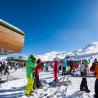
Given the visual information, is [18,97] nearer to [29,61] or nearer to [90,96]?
[29,61]

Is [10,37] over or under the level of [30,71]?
over

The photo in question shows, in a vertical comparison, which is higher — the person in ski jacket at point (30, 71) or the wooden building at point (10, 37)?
the wooden building at point (10, 37)

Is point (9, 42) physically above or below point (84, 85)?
above

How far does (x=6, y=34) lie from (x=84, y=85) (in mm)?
8356

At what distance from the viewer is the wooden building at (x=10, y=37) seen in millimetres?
5597

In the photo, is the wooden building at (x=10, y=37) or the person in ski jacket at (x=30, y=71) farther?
the person in ski jacket at (x=30, y=71)

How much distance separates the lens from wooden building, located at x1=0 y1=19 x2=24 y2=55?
18.4 ft

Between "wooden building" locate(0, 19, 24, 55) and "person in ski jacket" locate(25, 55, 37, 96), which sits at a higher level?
"wooden building" locate(0, 19, 24, 55)

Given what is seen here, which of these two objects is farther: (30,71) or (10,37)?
(30,71)

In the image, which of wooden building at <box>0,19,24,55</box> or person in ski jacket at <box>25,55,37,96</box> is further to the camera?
person in ski jacket at <box>25,55,37,96</box>

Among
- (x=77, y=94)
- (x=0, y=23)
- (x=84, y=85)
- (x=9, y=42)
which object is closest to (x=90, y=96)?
(x=77, y=94)

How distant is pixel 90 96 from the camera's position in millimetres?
11695

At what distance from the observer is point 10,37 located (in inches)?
237

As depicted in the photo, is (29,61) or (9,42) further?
(29,61)
